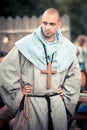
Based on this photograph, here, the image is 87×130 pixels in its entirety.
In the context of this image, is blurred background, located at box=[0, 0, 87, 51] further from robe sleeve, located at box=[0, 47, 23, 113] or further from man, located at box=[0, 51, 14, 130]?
robe sleeve, located at box=[0, 47, 23, 113]

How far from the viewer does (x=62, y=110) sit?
7043 mm

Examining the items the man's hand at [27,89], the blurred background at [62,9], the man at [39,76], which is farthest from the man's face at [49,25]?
the blurred background at [62,9]

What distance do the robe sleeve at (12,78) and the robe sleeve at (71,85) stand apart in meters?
0.57

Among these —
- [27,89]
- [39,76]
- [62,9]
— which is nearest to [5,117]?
[27,89]

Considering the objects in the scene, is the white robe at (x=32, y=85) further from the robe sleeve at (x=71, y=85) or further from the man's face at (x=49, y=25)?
the man's face at (x=49, y=25)

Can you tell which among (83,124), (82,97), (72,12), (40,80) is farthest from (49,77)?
(72,12)

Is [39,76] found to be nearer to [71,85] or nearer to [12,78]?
[12,78]

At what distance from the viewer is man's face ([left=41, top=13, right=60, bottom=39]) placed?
22.6 feet

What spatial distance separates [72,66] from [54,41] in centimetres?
36

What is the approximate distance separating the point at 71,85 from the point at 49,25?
2.52 feet

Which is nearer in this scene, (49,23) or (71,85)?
(49,23)

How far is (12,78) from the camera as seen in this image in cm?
685

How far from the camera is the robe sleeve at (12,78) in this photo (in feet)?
22.5

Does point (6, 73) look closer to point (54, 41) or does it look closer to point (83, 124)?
point (54, 41)
